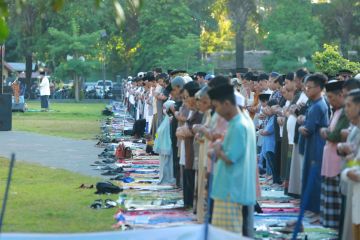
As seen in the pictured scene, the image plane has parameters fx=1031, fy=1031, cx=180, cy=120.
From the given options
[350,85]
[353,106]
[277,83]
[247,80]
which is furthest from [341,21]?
[353,106]

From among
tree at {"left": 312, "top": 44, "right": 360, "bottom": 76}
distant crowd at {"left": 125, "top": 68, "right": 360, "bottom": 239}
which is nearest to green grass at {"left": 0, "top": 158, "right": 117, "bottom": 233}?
distant crowd at {"left": 125, "top": 68, "right": 360, "bottom": 239}

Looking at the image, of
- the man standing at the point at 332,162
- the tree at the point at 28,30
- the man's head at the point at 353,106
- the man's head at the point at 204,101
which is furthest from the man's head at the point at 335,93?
the tree at the point at 28,30

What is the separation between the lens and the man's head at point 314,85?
42.9ft

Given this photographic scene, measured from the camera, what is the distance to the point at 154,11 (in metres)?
67.2

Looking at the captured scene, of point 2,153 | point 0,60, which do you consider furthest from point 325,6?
point 2,153

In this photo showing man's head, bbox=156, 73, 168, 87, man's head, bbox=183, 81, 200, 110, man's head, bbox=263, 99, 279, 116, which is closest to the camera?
man's head, bbox=183, 81, 200, 110

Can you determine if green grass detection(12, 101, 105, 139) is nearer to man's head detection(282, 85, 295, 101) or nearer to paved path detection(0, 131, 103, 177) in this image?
paved path detection(0, 131, 103, 177)

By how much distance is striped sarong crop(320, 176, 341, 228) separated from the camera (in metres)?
12.1

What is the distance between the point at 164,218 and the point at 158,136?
4.14 meters

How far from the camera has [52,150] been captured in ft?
81.2

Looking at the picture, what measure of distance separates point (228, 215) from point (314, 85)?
400cm

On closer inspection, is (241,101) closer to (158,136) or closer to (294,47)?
(158,136)

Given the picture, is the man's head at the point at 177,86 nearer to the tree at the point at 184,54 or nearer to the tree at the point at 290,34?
the tree at the point at 290,34

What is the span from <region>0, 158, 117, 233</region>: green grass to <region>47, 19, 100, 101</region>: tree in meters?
45.2
